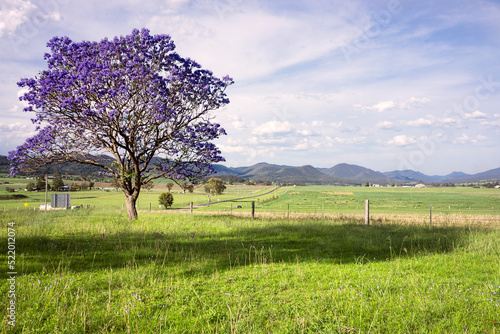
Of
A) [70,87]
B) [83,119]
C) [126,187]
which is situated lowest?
[126,187]

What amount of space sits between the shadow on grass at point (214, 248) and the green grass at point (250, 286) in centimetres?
6

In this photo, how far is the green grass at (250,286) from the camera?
5.75 m

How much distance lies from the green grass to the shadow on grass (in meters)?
0.06

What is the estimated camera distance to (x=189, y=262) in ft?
31.2

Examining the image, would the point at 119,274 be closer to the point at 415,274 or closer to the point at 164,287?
the point at 164,287

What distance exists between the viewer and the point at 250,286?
25.3 ft

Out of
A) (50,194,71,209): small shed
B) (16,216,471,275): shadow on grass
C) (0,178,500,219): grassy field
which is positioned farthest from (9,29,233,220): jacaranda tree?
(50,194,71,209): small shed

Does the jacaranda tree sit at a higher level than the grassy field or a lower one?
higher

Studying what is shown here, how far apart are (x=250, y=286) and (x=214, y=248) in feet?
14.1

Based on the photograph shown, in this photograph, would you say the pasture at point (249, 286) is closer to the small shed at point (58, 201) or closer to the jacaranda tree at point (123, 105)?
the jacaranda tree at point (123, 105)

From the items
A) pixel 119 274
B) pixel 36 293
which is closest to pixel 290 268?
pixel 119 274

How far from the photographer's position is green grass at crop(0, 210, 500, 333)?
5746 millimetres

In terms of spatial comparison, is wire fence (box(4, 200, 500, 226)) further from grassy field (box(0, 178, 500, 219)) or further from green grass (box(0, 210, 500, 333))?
green grass (box(0, 210, 500, 333))

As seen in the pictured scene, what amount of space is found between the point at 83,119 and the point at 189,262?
43.4 feet
